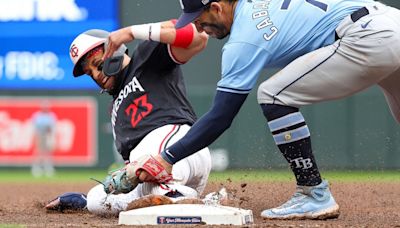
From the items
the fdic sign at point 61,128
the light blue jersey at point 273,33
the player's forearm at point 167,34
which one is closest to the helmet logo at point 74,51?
the player's forearm at point 167,34

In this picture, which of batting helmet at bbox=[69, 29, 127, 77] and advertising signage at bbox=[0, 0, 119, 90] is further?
advertising signage at bbox=[0, 0, 119, 90]

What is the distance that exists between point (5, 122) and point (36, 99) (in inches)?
29.8

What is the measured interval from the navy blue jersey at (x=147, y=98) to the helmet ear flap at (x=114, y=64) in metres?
0.09

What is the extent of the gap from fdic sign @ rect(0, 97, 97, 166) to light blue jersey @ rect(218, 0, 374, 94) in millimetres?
11126

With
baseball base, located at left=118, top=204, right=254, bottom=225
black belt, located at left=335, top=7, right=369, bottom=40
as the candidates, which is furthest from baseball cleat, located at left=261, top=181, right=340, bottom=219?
black belt, located at left=335, top=7, right=369, bottom=40

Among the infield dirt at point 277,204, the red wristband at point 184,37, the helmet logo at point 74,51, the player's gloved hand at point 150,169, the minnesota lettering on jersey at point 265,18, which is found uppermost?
the minnesota lettering on jersey at point 265,18

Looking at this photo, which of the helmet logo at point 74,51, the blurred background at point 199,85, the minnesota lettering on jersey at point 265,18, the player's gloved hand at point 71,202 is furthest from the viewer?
the blurred background at point 199,85

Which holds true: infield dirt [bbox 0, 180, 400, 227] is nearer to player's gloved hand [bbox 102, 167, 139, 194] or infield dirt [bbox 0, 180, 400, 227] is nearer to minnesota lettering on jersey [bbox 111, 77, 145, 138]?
player's gloved hand [bbox 102, 167, 139, 194]

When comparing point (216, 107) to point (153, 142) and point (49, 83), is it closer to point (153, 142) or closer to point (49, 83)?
point (153, 142)

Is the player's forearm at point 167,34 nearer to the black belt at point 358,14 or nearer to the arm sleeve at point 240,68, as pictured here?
the arm sleeve at point 240,68

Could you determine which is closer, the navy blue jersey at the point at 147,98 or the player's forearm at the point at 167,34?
the player's forearm at the point at 167,34

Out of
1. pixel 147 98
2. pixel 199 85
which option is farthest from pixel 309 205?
pixel 199 85

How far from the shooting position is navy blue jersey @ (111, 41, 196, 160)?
518 cm

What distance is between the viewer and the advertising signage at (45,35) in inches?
541
